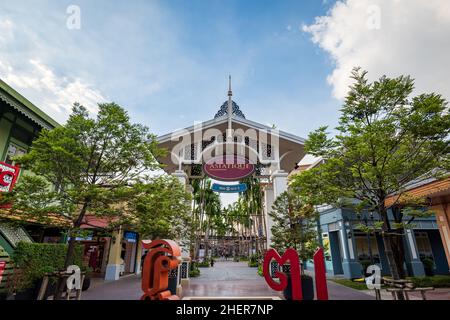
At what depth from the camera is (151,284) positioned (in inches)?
184

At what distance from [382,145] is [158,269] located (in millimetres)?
7211

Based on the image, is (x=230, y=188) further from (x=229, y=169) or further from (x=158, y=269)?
(x=158, y=269)

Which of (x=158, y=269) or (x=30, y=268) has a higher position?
(x=158, y=269)

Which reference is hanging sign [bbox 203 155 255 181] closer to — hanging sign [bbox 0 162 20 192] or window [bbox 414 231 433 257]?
hanging sign [bbox 0 162 20 192]

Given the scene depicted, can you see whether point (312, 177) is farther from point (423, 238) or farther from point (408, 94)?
point (423, 238)

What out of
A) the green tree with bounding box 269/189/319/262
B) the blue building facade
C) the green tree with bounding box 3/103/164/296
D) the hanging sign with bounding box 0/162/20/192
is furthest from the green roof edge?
the blue building facade

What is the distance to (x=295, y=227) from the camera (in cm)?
1060

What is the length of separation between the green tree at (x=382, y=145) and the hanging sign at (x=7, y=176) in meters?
11.5

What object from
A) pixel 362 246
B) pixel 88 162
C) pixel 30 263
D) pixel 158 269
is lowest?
pixel 30 263

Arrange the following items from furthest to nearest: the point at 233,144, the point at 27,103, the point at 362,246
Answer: the point at 362,246 < the point at 233,144 < the point at 27,103

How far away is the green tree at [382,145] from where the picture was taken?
6789mm

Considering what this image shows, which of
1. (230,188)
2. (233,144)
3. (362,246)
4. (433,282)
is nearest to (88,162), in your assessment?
(230,188)

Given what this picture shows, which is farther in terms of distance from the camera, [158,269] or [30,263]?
[30,263]

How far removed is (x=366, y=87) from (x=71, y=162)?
32.9ft
